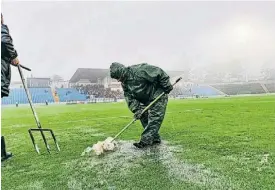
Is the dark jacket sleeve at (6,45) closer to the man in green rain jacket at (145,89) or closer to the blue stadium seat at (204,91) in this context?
the man in green rain jacket at (145,89)

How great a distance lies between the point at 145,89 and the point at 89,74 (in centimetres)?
452

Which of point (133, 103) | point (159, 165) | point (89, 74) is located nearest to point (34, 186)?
point (159, 165)

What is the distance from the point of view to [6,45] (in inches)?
75.7

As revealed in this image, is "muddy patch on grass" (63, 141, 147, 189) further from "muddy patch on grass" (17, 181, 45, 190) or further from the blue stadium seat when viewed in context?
the blue stadium seat

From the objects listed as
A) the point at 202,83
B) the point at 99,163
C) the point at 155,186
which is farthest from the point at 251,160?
the point at 202,83

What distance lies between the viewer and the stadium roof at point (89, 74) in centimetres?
643

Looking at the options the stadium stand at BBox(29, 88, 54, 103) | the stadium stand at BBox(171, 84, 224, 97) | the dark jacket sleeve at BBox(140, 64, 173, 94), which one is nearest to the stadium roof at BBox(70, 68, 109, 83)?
the stadium stand at BBox(171, 84, 224, 97)

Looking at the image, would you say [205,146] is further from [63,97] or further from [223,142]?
[63,97]

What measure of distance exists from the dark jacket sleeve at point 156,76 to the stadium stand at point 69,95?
7.28 m

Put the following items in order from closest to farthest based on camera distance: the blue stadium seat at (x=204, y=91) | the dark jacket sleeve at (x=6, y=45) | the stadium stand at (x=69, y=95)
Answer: the dark jacket sleeve at (x=6, y=45)
the blue stadium seat at (x=204, y=91)
the stadium stand at (x=69, y=95)

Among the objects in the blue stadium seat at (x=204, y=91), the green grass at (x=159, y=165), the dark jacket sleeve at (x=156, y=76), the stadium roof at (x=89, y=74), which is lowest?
the blue stadium seat at (x=204, y=91)

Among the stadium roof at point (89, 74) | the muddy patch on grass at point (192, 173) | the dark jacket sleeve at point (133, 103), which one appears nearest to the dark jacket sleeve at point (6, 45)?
the dark jacket sleeve at point (133, 103)

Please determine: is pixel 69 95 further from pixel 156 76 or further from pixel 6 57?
pixel 6 57

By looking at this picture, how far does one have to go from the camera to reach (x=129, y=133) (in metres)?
3.23
